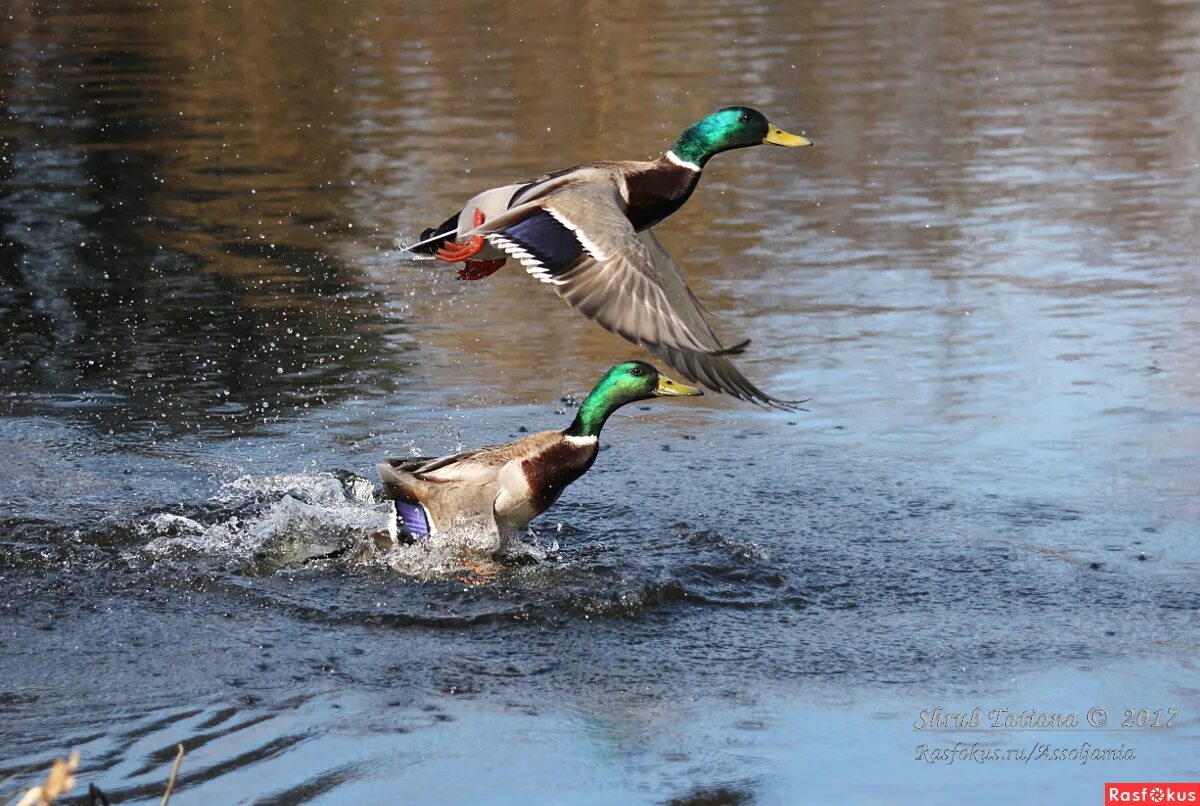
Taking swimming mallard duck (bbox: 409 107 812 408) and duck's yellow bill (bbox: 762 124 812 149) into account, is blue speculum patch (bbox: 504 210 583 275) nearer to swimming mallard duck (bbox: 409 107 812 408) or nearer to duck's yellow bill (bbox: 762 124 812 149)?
swimming mallard duck (bbox: 409 107 812 408)

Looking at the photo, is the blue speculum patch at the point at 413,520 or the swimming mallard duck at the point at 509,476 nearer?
the swimming mallard duck at the point at 509,476

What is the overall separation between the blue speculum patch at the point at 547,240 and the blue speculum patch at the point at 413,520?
101 centimetres

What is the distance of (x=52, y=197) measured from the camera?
1243 cm

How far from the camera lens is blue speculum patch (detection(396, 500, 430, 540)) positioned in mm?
6129

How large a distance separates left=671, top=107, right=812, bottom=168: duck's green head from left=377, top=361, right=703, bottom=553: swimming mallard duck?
2.73 feet

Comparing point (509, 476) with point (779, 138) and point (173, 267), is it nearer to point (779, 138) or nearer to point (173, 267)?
point (779, 138)

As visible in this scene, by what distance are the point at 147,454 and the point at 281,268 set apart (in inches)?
125

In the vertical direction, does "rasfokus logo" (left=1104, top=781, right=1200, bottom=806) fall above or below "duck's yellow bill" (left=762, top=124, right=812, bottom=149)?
below

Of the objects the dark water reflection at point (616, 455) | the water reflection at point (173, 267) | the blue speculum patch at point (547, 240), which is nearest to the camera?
the dark water reflection at point (616, 455)

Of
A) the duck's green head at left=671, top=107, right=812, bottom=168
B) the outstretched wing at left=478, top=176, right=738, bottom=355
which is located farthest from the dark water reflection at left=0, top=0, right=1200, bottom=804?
the duck's green head at left=671, top=107, right=812, bottom=168

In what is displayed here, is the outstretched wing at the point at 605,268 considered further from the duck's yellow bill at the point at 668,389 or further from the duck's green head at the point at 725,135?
the duck's green head at the point at 725,135

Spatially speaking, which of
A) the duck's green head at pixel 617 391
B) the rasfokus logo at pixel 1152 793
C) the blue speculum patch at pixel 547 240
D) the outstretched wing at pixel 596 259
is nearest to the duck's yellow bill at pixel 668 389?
the duck's green head at pixel 617 391

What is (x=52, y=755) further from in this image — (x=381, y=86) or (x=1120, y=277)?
(x=381, y=86)

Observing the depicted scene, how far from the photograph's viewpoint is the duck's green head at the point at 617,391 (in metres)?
5.98
